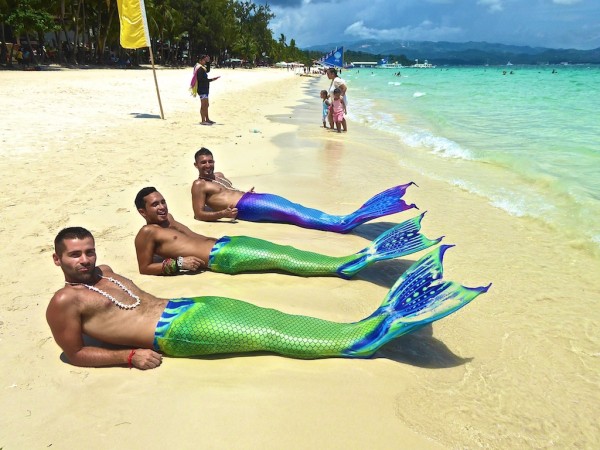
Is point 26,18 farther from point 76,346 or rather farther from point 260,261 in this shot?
point 76,346

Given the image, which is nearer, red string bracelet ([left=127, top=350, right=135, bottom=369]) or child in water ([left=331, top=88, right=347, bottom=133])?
red string bracelet ([left=127, top=350, right=135, bottom=369])

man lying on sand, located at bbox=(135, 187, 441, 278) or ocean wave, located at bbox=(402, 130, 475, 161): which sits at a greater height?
ocean wave, located at bbox=(402, 130, 475, 161)

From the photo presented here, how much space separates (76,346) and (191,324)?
0.60 meters

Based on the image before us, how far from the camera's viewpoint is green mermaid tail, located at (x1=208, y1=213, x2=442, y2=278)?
3598 millimetres

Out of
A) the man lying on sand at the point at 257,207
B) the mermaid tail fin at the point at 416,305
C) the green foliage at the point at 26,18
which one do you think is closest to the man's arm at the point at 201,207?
the man lying on sand at the point at 257,207

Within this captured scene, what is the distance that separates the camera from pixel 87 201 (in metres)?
5.20

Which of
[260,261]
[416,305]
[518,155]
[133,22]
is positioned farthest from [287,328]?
[133,22]

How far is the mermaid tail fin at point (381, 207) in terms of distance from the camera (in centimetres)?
449

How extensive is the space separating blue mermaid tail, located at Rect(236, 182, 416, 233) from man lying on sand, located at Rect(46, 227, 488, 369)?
1.94 meters

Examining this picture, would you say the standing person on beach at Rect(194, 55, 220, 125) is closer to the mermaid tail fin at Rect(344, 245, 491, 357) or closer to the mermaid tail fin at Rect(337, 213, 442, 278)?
the mermaid tail fin at Rect(337, 213, 442, 278)

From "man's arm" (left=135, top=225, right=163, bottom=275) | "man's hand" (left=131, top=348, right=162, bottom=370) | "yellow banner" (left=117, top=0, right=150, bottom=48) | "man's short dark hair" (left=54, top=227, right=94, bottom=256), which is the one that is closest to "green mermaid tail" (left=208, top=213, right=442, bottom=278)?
"man's arm" (left=135, top=225, right=163, bottom=275)

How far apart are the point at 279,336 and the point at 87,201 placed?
11.9 feet

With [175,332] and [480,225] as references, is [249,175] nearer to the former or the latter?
[480,225]

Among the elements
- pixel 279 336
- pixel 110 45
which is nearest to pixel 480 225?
pixel 279 336
